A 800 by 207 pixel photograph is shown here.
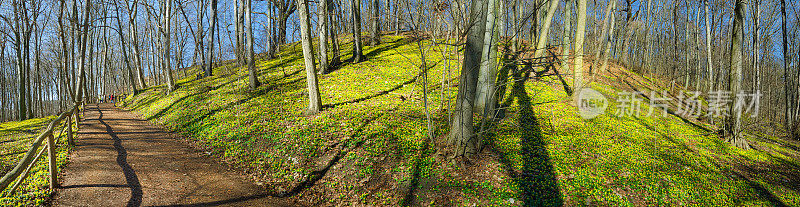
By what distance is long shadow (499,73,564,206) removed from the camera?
487 centimetres

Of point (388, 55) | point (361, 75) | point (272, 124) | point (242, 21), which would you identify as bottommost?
point (272, 124)

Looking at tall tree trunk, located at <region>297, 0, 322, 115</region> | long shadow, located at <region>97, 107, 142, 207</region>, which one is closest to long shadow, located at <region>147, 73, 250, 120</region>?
long shadow, located at <region>97, 107, 142, 207</region>

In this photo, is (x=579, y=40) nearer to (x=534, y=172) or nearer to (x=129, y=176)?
(x=534, y=172)

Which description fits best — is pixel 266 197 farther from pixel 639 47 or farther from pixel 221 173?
pixel 639 47

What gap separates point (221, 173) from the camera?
21.2ft

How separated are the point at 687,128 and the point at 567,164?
6.08 metres

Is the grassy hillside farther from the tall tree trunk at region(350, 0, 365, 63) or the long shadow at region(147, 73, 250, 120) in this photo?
the tall tree trunk at region(350, 0, 365, 63)

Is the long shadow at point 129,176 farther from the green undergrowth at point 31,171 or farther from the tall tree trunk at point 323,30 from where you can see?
the tall tree trunk at point 323,30

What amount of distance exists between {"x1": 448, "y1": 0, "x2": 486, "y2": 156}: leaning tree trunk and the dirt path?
336 cm

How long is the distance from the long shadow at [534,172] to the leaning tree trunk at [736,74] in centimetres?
505

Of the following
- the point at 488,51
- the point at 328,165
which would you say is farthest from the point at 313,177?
the point at 488,51

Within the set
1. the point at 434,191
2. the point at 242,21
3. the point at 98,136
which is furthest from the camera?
the point at 242,21

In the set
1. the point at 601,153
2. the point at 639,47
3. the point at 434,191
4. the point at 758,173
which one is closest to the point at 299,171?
the point at 434,191

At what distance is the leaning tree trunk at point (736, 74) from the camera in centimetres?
755
